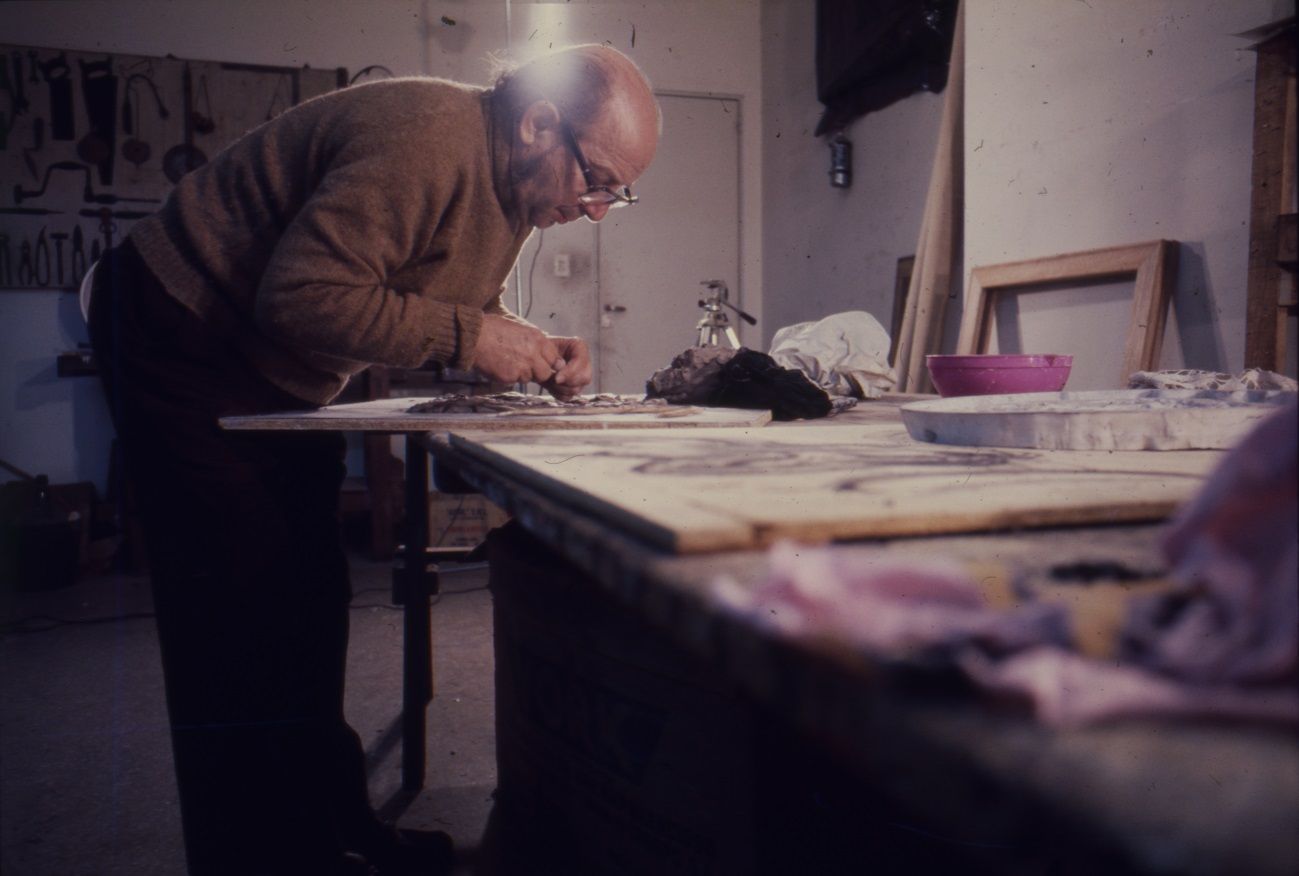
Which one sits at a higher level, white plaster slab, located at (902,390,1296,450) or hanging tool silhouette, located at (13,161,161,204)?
hanging tool silhouette, located at (13,161,161,204)

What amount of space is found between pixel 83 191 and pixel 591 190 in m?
3.98

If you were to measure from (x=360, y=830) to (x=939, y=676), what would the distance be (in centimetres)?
154

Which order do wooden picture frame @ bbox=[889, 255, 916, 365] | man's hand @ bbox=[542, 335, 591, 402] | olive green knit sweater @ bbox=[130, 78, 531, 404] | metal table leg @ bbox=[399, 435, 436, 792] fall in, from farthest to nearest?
wooden picture frame @ bbox=[889, 255, 916, 365], metal table leg @ bbox=[399, 435, 436, 792], man's hand @ bbox=[542, 335, 591, 402], olive green knit sweater @ bbox=[130, 78, 531, 404]

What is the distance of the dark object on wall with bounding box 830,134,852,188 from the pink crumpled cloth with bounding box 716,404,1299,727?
440 centimetres

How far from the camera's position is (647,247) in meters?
5.36

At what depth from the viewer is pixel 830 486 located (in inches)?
22.0

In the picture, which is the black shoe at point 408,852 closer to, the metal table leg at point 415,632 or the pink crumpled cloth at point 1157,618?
the metal table leg at point 415,632

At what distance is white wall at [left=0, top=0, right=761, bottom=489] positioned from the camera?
4359mm

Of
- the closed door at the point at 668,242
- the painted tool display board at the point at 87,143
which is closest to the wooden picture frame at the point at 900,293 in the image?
the closed door at the point at 668,242

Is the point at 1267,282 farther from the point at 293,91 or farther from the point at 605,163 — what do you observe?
the point at 293,91

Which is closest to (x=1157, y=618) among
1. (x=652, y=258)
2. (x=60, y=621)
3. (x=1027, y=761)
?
(x=1027, y=761)

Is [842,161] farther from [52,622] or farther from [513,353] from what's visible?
[52,622]

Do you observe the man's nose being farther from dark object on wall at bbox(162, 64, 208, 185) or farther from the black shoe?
dark object on wall at bbox(162, 64, 208, 185)

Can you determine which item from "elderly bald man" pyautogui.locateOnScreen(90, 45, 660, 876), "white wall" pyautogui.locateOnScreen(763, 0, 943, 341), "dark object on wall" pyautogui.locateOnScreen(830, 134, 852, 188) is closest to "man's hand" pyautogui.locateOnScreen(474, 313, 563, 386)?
"elderly bald man" pyautogui.locateOnScreen(90, 45, 660, 876)
